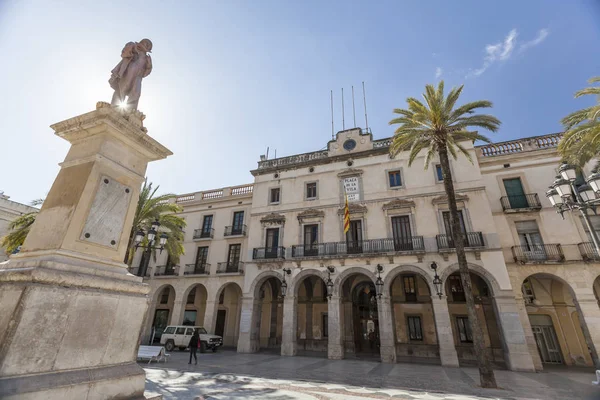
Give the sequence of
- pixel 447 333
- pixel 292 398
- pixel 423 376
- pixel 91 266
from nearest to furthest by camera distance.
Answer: pixel 91 266
pixel 292 398
pixel 423 376
pixel 447 333

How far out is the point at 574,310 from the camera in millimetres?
15750

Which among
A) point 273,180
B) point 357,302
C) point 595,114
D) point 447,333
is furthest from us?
point 273,180

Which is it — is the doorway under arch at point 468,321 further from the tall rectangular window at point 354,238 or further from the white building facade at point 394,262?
the tall rectangular window at point 354,238

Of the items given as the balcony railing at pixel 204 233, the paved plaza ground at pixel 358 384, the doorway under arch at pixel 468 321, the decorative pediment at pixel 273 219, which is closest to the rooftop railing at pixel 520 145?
the doorway under arch at pixel 468 321

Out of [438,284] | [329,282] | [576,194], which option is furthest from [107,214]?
[438,284]

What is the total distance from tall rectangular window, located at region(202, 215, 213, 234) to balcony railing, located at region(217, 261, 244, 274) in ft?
12.0

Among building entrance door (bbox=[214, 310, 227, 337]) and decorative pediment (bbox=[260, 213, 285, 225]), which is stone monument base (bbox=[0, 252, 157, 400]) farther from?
building entrance door (bbox=[214, 310, 227, 337])

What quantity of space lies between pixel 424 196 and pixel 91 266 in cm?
1799

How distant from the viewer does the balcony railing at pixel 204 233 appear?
77.6ft

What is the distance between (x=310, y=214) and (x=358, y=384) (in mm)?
12080

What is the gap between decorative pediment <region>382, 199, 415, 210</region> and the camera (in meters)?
17.8

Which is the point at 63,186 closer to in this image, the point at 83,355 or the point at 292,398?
the point at 83,355

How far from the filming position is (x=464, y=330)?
17.1 meters

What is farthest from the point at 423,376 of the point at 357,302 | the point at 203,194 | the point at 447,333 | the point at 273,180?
the point at 203,194
